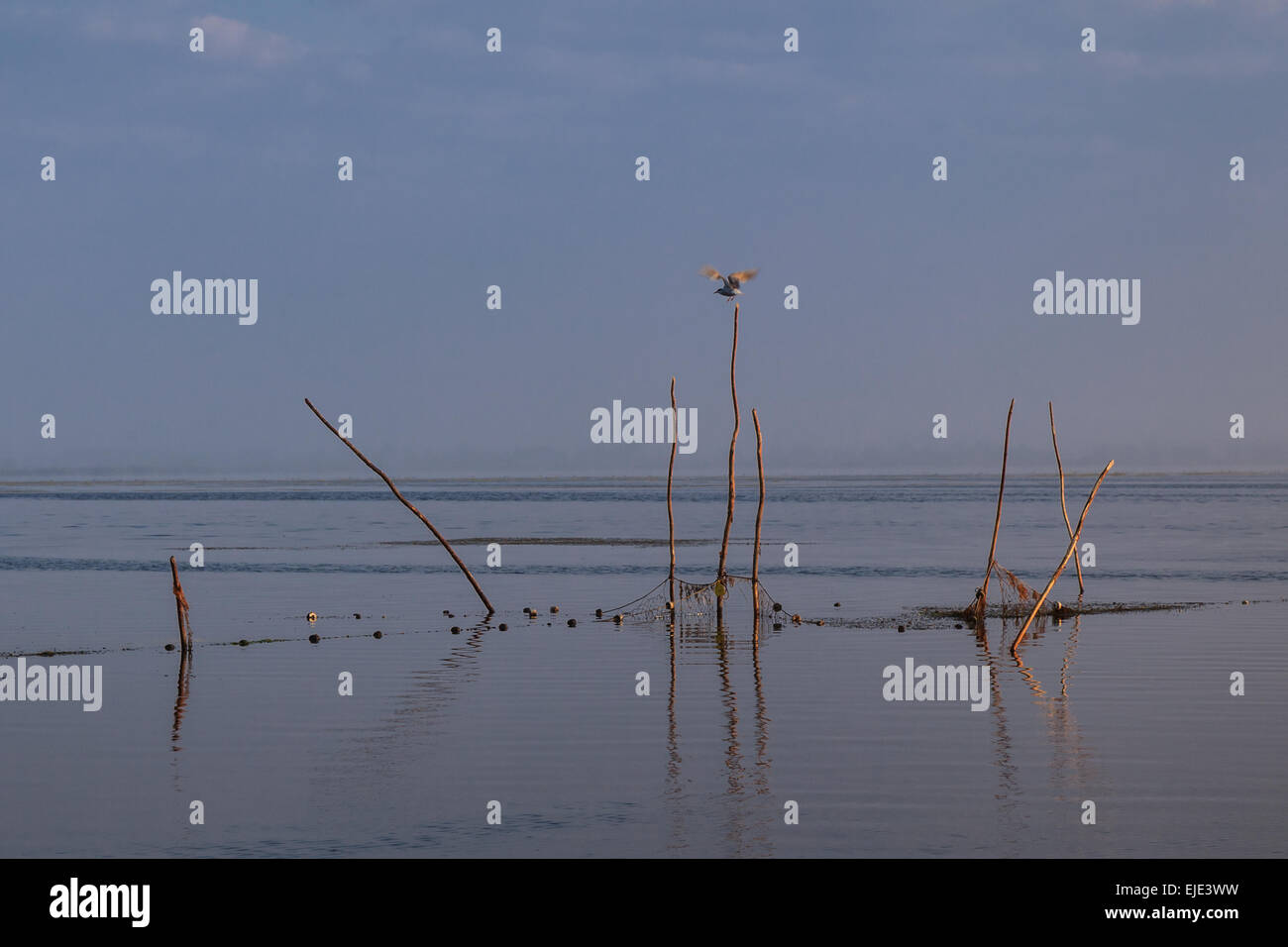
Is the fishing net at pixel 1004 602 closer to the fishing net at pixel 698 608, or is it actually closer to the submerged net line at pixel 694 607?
the fishing net at pixel 698 608

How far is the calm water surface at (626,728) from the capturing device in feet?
34.2

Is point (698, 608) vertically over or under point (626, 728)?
over

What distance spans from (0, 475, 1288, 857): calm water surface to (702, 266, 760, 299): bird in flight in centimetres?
585

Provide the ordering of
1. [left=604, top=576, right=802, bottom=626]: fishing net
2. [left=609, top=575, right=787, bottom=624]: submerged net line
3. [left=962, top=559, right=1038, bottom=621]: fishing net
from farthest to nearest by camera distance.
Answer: [left=609, top=575, right=787, bottom=624]: submerged net line → [left=604, top=576, right=802, bottom=626]: fishing net → [left=962, top=559, right=1038, bottom=621]: fishing net

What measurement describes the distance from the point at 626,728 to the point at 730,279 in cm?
1059

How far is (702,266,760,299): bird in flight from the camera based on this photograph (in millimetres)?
23094

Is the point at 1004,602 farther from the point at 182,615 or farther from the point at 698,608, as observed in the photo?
the point at 182,615

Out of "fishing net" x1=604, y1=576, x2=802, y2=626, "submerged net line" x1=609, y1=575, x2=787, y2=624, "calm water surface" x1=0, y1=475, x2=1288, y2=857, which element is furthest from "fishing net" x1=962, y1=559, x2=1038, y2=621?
"submerged net line" x1=609, y1=575, x2=787, y2=624

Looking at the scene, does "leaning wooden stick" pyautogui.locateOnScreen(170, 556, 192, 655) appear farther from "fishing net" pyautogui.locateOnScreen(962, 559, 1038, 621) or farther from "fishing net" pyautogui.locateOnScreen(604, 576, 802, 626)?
"fishing net" pyautogui.locateOnScreen(962, 559, 1038, 621)

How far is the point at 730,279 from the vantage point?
23.1 m

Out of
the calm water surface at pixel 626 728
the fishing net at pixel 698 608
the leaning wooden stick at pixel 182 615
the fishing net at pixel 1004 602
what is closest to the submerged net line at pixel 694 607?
the fishing net at pixel 698 608

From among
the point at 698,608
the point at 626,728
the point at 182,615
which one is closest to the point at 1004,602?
the point at 698,608
